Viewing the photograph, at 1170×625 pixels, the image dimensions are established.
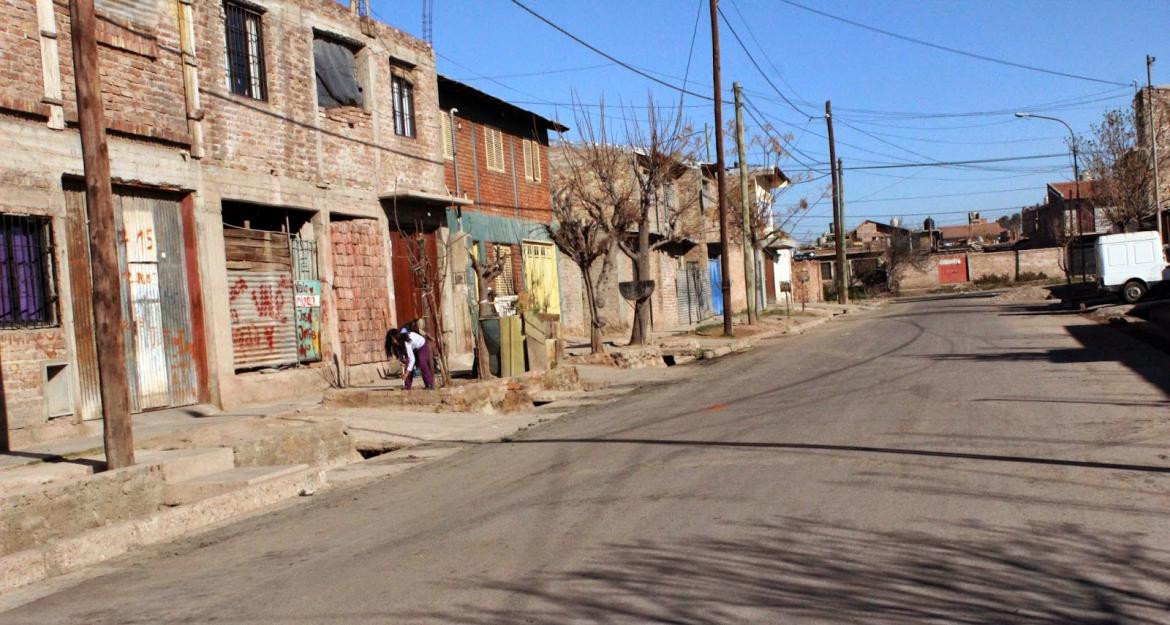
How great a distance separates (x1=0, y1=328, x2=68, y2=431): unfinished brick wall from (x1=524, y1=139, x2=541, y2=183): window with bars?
17380 millimetres

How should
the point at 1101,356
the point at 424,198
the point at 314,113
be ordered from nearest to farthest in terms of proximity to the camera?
the point at 1101,356 → the point at 314,113 → the point at 424,198

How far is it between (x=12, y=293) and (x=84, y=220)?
137cm

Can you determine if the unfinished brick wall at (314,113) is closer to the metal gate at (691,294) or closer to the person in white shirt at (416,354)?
the person in white shirt at (416,354)

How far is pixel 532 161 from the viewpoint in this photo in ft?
95.1

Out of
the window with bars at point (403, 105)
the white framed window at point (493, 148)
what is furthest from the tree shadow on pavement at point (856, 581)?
the white framed window at point (493, 148)

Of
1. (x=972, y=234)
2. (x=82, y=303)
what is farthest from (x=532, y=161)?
(x=972, y=234)

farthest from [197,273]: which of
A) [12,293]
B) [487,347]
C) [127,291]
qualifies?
[487,347]

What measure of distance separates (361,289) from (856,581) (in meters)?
15.2

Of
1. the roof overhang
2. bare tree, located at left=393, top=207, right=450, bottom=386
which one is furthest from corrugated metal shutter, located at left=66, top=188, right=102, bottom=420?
the roof overhang

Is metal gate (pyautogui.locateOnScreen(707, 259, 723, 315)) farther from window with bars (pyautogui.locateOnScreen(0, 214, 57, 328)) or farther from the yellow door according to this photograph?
window with bars (pyautogui.locateOnScreen(0, 214, 57, 328))

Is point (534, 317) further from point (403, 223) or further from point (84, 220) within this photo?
point (84, 220)

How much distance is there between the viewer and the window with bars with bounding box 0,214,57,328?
1200cm

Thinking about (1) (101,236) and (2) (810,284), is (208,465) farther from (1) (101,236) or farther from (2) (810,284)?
(2) (810,284)

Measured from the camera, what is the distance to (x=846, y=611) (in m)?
4.92
